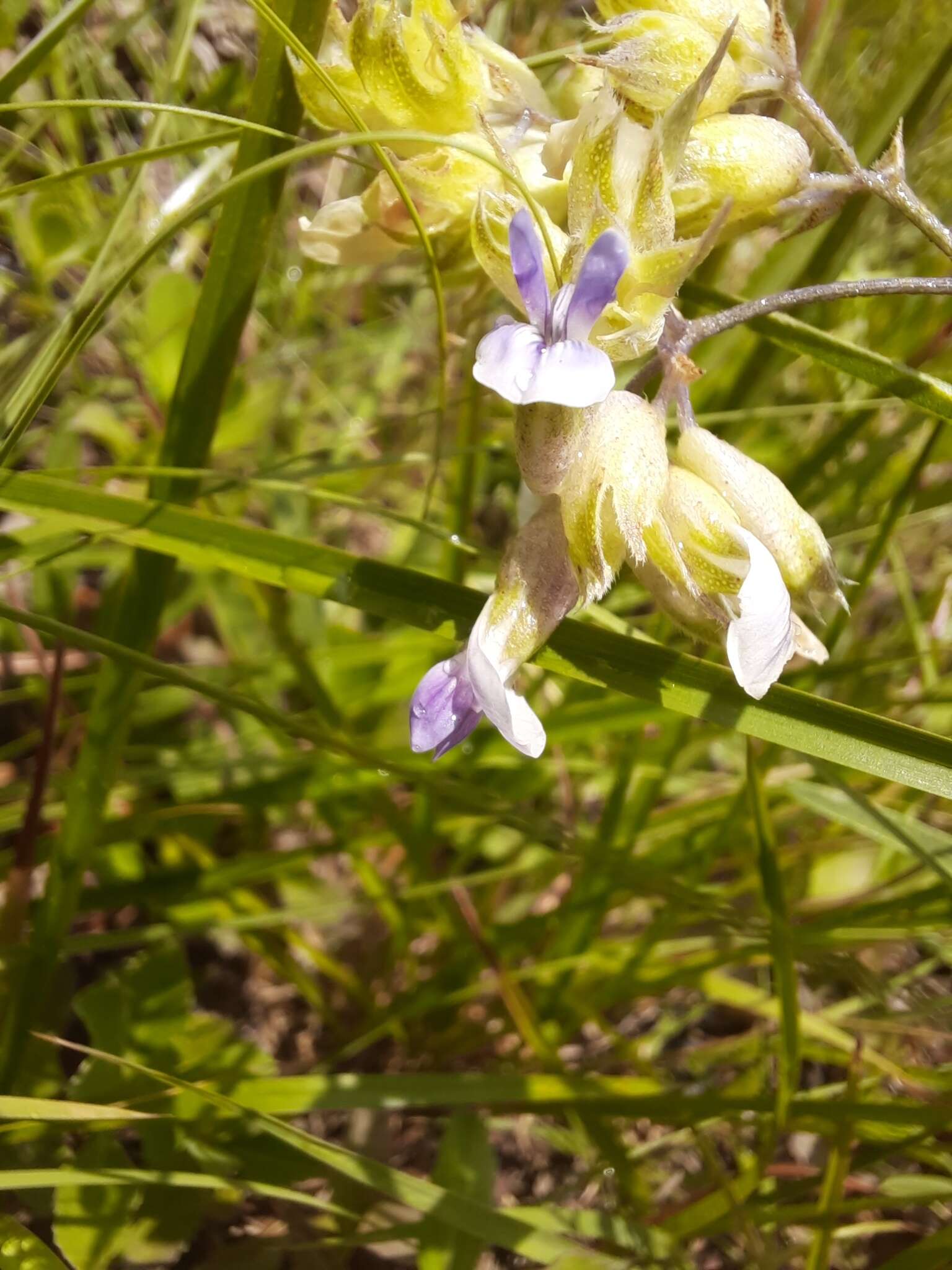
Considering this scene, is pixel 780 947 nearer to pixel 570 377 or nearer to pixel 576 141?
pixel 570 377

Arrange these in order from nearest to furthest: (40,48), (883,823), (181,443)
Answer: (40,48), (181,443), (883,823)

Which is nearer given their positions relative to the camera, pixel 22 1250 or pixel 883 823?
pixel 22 1250

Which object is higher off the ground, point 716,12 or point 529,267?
point 716,12

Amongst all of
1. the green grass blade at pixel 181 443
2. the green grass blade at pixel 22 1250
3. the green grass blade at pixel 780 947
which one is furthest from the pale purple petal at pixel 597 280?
the green grass blade at pixel 22 1250

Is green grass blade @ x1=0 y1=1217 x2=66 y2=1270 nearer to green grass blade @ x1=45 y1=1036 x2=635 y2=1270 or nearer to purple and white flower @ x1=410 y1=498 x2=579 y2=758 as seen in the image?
green grass blade @ x1=45 y1=1036 x2=635 y2=1270

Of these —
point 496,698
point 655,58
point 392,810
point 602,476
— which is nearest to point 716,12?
point 655,58

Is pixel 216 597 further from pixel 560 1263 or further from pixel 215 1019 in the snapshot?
pixel 560 1263
